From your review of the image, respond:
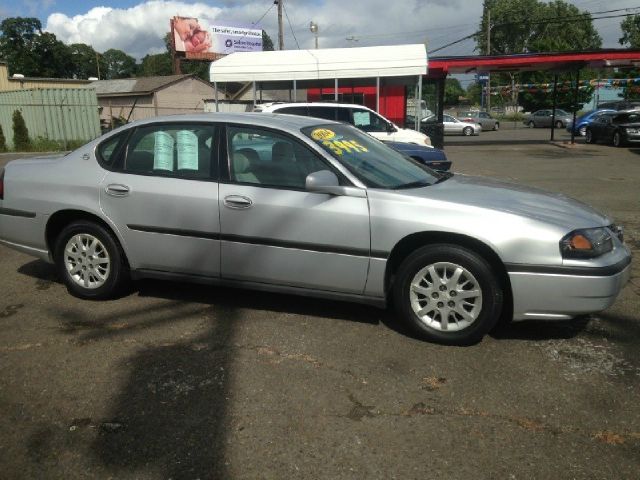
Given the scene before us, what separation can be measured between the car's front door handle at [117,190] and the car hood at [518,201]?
2.19 meters

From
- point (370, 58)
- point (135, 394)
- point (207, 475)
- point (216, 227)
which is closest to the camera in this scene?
point (207, 475)

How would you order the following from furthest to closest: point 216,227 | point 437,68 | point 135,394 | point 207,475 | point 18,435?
point 437,68 → point 216,227 → point 135,394 → point 18,435 → point 207,475

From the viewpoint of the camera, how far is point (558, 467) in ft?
8.74

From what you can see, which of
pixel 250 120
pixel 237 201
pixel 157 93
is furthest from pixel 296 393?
pixel 157 93

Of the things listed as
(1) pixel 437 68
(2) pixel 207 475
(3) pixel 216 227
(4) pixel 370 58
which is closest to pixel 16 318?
(3) pixel 216 227

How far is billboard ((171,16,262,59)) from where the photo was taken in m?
44.1

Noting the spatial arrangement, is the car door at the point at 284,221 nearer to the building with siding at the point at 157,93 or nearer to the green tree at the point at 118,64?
the building with siding at the point at 157,93

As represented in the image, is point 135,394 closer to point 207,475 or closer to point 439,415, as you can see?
point 207,475

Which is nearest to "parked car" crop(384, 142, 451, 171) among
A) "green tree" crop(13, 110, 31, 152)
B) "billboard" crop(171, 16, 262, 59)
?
"green tree" crop(13, 110, 31, 152)

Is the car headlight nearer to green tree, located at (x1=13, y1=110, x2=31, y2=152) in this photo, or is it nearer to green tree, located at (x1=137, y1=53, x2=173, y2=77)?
green tree, located at (x1=13, y1=110, x2=31, y2=152)

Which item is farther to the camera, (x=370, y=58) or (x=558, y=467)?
(x=370, y=58)

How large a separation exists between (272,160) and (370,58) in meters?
12.0

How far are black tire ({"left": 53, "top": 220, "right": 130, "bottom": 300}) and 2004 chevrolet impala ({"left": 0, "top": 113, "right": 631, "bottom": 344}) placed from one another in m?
0.01

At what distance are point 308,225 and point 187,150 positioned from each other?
1.23 metres
